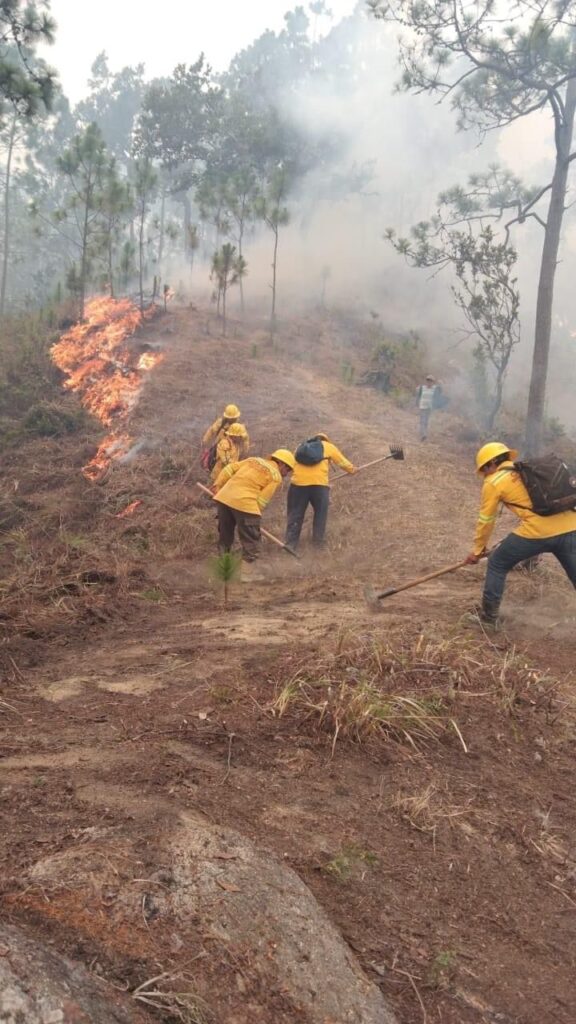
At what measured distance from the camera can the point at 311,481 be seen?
320 inches

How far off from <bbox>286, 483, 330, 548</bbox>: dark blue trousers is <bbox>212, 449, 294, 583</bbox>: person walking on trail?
790mm

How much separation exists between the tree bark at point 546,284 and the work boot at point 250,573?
309 inches

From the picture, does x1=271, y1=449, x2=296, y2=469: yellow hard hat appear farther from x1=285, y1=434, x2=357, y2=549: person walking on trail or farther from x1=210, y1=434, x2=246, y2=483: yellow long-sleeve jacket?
x1=210, y1=434, x2=246, y2=483: yellow long-sleeve jacket

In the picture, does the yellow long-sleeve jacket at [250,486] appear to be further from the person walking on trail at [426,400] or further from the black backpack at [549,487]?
the person walking on trail at [426,400]

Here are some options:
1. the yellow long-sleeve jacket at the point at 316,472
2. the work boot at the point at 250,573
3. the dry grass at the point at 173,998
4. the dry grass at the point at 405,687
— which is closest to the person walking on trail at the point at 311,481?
the yellow long-sleeve jacket at the point at 316,472

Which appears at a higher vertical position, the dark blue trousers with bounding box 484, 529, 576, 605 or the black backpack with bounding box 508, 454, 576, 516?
the black backpack with bounding box 508, 454, 576, 516

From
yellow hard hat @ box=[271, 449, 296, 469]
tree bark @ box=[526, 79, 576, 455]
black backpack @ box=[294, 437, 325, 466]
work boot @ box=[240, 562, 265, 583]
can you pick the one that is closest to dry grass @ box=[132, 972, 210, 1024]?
work boot @ box=[240, 562, 265, 583]

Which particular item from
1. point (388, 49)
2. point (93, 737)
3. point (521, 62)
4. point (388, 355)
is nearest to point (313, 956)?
point (93, 737)

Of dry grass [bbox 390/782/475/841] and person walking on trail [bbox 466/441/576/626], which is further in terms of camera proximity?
person walking on trail [bbox 466/441/576/626]

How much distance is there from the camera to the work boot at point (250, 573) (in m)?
7.16

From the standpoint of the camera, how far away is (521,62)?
41.0 ft

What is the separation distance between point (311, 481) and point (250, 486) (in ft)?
4.25

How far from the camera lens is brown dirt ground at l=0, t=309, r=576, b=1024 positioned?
2.29 meters

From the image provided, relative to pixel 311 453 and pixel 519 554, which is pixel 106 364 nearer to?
pixel 311 453
